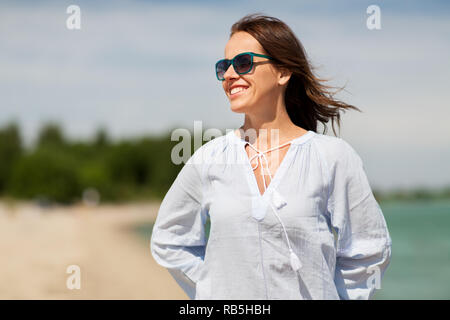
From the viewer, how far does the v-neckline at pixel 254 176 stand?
2.02 metres

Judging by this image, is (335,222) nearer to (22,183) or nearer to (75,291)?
(75,291)

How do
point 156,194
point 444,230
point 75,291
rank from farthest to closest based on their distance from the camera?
point 156,194, point 444,230, point 75,291

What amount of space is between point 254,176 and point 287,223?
0.24 m

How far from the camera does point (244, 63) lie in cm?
215

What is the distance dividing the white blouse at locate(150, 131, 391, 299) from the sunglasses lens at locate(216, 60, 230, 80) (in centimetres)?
25

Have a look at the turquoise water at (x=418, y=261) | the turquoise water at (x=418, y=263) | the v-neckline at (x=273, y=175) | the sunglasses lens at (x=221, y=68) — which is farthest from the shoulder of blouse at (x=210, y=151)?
the turquoise water at (x=418, y=263)

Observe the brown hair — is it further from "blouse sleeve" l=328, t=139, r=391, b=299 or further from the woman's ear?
"blouse sleeve" l=328, t=139, r=391, b=299

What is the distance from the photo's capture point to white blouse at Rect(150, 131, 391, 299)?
2.01 m

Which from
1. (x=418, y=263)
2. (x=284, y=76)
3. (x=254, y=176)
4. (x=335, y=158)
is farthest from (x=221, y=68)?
(x=418, y=263)

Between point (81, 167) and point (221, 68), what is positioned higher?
point (221, 68)

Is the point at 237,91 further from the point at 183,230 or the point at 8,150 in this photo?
the point at 8,150

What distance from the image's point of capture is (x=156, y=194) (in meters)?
47.9
